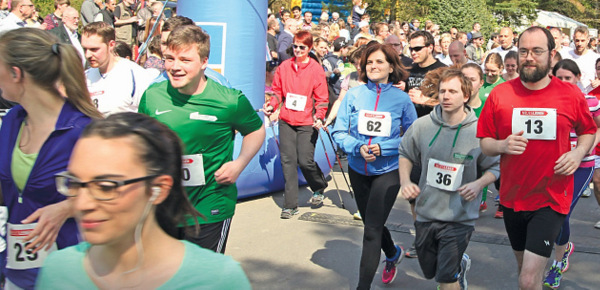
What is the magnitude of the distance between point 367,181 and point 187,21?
178 cm

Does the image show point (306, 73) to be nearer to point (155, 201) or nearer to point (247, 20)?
point (247, 20)

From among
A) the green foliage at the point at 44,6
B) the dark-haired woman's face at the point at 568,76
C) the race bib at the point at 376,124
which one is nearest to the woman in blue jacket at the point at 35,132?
the race bib at the point at 376,124

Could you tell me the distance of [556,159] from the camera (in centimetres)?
411

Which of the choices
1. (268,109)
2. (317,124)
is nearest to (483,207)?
(317,124)

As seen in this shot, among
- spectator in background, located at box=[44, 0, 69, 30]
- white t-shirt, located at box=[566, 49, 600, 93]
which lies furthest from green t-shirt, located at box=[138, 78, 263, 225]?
white t-shirt, located at box=[566, 49, 600, 93]

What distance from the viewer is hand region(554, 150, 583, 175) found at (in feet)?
13.2

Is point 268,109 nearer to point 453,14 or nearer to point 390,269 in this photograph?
point 390,269

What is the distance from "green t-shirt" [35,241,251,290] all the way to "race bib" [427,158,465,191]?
8.66 ft

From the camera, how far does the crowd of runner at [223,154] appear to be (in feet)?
6.03

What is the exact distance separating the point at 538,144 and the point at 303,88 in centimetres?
362

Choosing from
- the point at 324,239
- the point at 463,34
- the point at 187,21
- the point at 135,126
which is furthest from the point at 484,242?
the point at 463,34

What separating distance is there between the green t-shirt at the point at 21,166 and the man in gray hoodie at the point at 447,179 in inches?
90.8

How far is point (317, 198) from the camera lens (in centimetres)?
785

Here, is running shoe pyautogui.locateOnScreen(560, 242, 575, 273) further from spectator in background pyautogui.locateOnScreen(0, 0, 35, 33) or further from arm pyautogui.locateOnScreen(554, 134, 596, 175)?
spectator in background pyautogui.locateOnScreen(0, 0, 35, 33)
